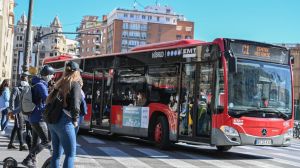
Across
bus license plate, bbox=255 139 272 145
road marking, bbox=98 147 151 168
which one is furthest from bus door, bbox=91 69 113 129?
bus license plate, bbox=255 139 272 145

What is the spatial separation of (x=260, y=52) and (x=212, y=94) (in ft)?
6.07

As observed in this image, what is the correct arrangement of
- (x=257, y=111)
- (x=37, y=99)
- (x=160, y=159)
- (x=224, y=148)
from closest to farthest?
(x=37, y=99)
(x=160, y=159)
(x=257, y=111)
(x=224, y=148)

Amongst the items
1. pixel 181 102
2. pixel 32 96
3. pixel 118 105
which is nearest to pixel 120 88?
pixel 118 105

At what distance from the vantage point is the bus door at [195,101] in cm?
1285

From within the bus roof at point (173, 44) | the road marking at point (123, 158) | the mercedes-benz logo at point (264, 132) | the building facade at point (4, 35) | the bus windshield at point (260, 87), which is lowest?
the road marking at point (123, 158)

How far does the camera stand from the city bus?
12.5 m

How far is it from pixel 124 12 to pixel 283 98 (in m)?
138

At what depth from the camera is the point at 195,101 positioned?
43.4 ft

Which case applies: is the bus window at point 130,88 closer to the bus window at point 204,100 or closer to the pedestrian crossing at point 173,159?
the pedestrian crossing at point 173,159

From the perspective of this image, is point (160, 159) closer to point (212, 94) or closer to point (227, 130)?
point (227, 130)

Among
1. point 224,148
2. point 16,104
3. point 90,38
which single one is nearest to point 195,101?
point 224,148

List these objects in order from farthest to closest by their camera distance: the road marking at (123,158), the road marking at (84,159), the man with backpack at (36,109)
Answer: the road marking at (123,158), the road marking at (84,159), the man with backpack at (36,109)

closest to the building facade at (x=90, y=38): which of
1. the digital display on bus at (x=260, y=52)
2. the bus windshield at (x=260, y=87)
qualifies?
the digital display on bus at (x=260, y=52)

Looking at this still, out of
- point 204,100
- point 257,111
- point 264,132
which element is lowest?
point 264,132
